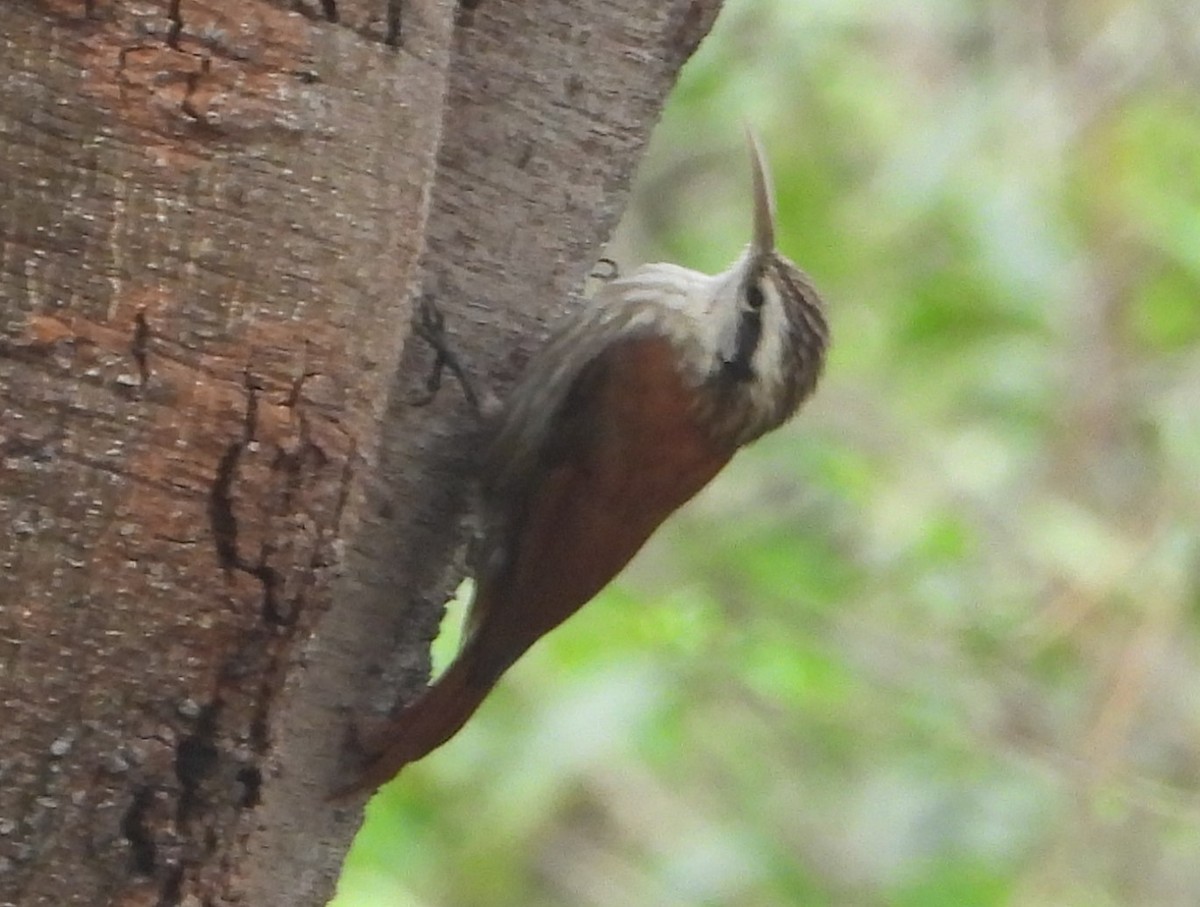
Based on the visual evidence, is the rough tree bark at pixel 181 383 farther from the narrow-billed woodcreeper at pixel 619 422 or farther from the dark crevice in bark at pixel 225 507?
the narrow-billed woodcreeper at pixel 619 422

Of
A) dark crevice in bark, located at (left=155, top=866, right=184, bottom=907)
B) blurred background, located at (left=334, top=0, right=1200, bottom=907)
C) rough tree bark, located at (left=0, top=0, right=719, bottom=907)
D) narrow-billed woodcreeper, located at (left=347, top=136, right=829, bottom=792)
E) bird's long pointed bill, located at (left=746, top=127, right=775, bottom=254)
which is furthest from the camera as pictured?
→ blurred background, located at (left=334, top=0, right=1200, bottom=907)

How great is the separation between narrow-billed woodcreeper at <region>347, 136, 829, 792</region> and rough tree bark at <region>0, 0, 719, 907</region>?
1.58 feet

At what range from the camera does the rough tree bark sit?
43.2 inches

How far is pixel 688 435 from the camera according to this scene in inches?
91.9

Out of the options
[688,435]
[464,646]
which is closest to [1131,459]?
[688,435]

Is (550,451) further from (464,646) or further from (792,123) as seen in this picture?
(792,123)

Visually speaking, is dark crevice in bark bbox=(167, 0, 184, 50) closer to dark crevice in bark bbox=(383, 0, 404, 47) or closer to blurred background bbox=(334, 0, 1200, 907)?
dark crevice in bark bbox=(383, 0, 404, 47)

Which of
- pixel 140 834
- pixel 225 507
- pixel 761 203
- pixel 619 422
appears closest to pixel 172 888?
pixel 140 834

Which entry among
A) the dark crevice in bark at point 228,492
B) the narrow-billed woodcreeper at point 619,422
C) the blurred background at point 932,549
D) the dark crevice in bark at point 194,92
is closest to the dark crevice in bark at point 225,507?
the dark crevice in bark at point 228,492

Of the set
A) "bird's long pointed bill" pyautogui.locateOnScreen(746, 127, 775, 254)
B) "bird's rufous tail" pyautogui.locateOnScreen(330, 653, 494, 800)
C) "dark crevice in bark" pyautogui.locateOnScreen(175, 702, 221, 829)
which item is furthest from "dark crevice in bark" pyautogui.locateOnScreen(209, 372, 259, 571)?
"bird's long pointed bill" pyautogui.locateOnScreen(746, 127, 775, 254)

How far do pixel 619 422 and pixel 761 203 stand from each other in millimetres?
365

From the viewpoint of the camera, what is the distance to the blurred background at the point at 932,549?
9.78 ft

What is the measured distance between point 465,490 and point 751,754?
2755 millimetres

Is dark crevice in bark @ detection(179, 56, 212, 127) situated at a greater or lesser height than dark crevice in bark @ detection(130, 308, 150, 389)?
greater
